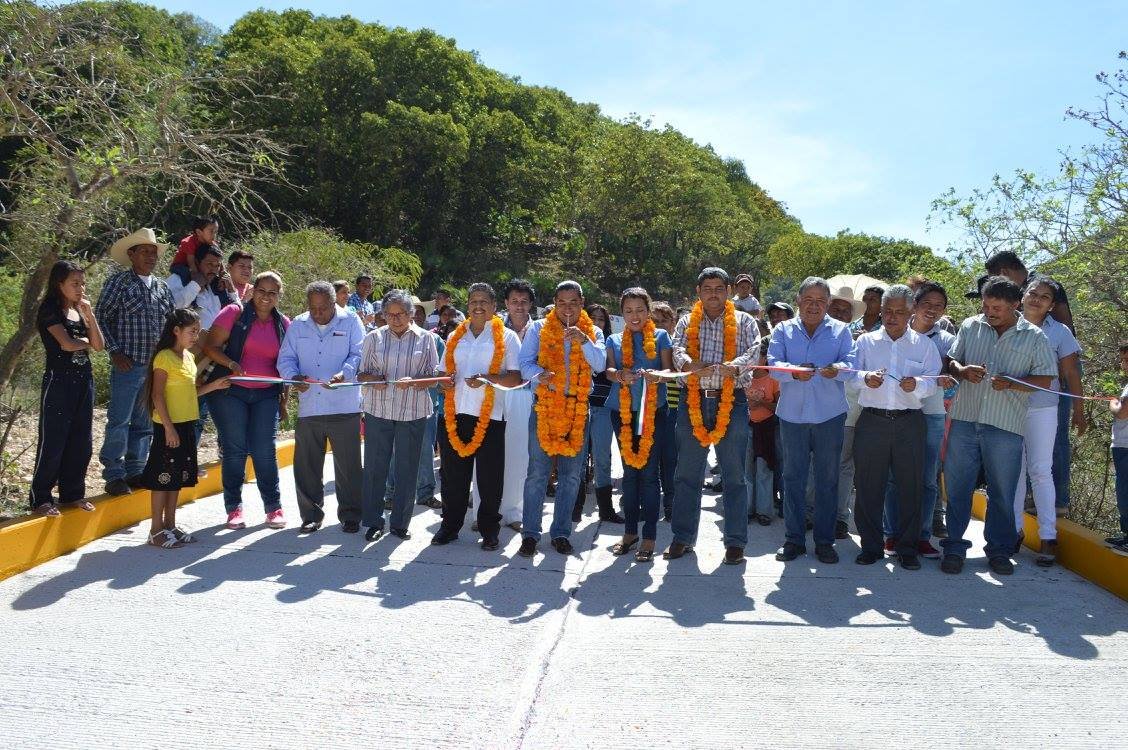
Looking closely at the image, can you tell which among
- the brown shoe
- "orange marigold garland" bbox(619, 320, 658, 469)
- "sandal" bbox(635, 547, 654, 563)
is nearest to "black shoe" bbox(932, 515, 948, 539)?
the brown shoe

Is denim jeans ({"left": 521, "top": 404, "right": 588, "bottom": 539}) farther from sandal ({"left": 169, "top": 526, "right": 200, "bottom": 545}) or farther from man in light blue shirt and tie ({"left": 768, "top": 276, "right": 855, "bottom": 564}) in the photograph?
sandal ({"left": 169, "top": 526, "right": 200, "bottom": 545})

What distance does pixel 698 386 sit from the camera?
6188 millimetres

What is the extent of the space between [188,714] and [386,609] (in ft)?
4.98

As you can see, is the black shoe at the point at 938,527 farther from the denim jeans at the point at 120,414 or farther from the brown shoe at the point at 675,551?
the denim jeans at the point at 120,414

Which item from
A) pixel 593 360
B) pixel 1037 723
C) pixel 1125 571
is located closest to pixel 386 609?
pixel 593 360

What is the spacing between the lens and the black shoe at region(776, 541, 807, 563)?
6332 mm

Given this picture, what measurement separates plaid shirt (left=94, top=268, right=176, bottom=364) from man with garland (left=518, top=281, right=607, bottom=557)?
296 centimetres

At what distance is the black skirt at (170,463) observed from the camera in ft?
20.0

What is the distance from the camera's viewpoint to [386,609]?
16.7 feet

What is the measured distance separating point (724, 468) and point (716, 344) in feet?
2.97

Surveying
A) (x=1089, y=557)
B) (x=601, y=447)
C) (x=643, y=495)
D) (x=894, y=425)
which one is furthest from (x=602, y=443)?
(x=1089, y=557)

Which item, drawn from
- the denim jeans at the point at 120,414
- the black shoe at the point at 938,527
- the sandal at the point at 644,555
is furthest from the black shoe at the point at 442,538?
the black shoe at the point at 938,527

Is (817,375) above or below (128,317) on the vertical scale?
below

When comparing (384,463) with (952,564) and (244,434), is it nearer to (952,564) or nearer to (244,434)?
(244,434)
